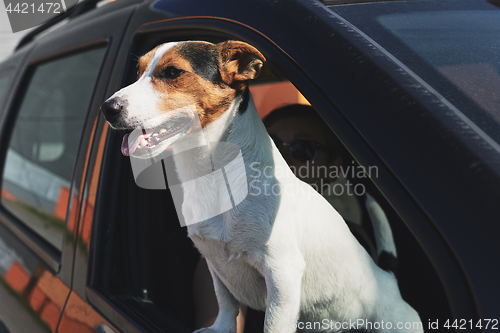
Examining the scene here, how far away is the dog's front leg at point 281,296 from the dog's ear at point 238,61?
0.49m

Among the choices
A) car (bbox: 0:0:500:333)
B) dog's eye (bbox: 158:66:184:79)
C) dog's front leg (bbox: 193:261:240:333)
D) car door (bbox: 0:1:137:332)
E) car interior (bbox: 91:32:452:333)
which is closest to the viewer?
car (bbox: 0:0:500:333)

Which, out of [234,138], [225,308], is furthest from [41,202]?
[234,138]

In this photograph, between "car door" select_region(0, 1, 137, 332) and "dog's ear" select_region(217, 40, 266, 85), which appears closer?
"dog's ear" select_region(217, 40, 266, 85)

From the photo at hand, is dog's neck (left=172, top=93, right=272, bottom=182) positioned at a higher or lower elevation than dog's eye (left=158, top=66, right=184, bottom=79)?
lower

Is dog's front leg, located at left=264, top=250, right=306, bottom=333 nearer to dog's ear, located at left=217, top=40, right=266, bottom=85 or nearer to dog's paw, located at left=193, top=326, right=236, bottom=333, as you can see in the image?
dog's paw, located at left=193, top=326, right=236, bottom=333

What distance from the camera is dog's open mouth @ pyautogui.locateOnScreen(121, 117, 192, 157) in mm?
1072

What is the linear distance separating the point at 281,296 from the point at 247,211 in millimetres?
224

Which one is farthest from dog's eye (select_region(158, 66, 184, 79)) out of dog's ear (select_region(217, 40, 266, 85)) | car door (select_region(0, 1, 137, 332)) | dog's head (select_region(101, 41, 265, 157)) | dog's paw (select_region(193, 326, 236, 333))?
dog's paw (select_region(193, 326, 236, 333))

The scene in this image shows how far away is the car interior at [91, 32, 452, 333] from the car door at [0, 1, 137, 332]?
14cm

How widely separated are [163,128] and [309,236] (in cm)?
49

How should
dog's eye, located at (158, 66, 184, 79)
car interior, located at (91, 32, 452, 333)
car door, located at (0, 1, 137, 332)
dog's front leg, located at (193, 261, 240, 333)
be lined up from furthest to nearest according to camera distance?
car door, located at (0, 1, 137, 332)
car interior, located at (91, 32, 452, 333)
dog's front leg, located at (193, 261, 240, 333)
dog's eye, located at (158, 66, 184, 79)

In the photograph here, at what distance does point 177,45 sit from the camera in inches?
47.1

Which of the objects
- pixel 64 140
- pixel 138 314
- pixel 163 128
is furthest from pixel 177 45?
pixel 64 140

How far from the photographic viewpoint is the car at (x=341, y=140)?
0.69 meters
